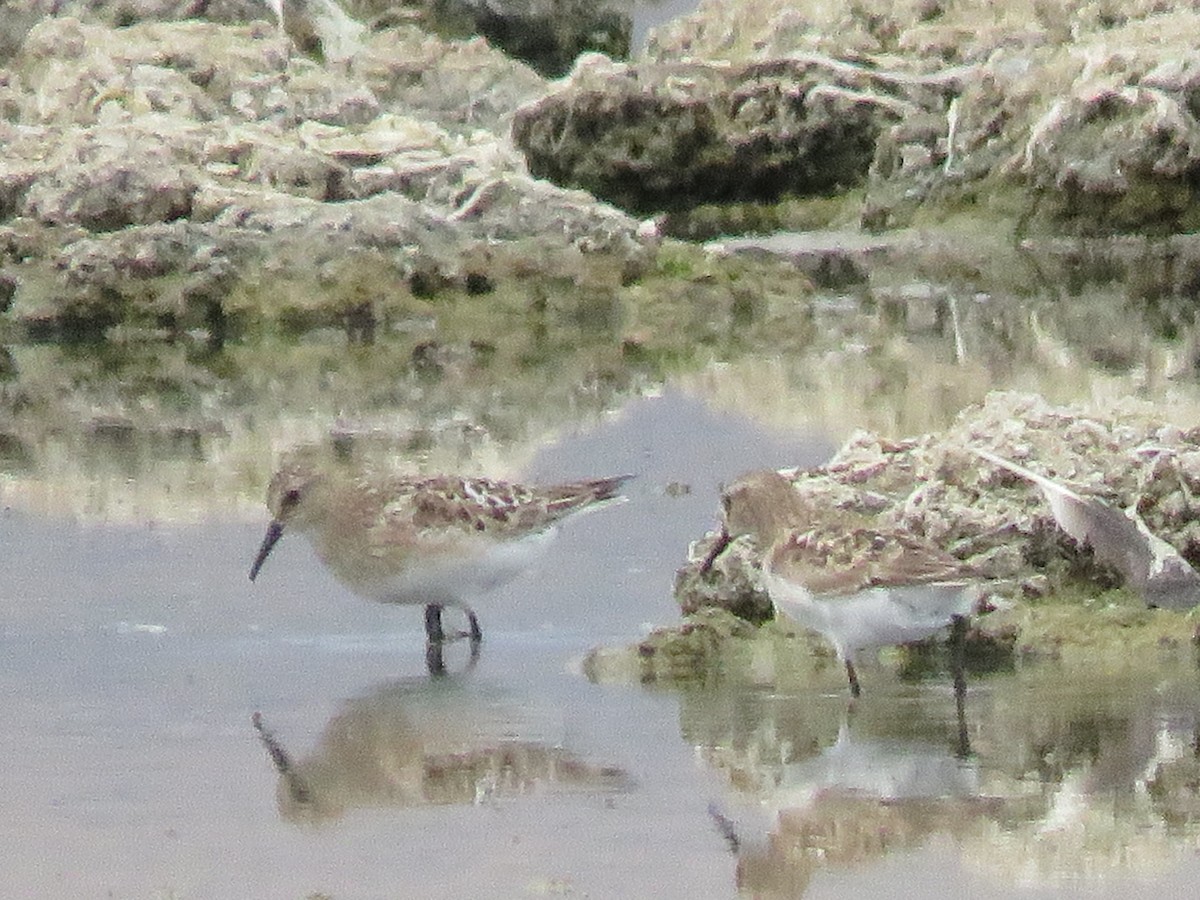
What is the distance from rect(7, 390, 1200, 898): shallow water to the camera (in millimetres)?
6477

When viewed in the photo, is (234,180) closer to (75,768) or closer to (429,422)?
(429,422)

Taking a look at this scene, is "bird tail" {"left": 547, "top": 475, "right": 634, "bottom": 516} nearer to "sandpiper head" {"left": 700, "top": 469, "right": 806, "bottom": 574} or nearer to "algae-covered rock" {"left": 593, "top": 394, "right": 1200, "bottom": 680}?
"algae-covered rock" {"left": 593, "top": 394, "right": 1200, "bottom": 680}

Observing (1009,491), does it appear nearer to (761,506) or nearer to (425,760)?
(761,506)

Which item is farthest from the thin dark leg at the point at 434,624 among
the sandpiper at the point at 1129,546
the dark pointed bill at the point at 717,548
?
the sandpiper at the point at 1129,546

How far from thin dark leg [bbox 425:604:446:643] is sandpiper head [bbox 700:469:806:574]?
1.12 metres

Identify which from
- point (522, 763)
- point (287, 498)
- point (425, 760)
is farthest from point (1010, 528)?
point (287, 498)

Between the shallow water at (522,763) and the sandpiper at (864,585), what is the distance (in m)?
0.22

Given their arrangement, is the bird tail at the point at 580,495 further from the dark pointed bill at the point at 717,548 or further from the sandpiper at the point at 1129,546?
the sandpiper at the point at 1129,546

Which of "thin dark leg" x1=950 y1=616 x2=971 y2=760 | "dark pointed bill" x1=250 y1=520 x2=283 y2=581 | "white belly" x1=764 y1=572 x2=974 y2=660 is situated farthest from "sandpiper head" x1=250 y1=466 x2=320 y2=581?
"thin dark leg" x1=950 y1=616 x2=971 y2=760

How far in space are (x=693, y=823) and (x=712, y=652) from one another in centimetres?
194

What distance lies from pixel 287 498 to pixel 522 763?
2610 mm

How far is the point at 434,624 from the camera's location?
31.0ft

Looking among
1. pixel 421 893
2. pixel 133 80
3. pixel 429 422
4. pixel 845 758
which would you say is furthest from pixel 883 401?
pixel 133 80

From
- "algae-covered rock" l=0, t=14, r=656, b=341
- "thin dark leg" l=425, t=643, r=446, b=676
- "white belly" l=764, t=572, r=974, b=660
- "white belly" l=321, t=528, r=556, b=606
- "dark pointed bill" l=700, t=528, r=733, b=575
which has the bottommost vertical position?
"algae-covered rock" l=0, t=14, r=656, b=341
